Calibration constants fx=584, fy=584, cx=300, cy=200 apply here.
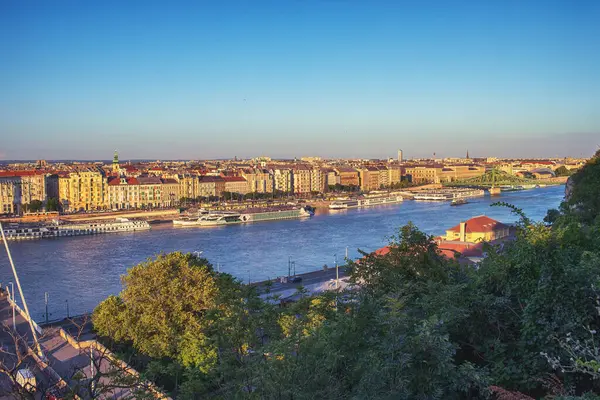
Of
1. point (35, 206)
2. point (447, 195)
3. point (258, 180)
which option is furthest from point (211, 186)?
point (447, 195)

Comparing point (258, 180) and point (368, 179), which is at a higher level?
point (258, 180)

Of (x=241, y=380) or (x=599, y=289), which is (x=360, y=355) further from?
(x=599, y=289)

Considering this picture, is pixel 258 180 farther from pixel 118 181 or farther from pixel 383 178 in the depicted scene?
pixel 383 178

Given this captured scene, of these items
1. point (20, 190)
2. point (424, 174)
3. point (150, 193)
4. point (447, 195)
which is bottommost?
point (447, 195)

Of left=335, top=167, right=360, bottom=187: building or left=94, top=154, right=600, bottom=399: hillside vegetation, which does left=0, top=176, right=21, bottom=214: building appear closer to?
left=335, top=167, right=360, bottom=187: building

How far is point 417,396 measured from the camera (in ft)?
5.86

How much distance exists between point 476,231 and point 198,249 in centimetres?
609

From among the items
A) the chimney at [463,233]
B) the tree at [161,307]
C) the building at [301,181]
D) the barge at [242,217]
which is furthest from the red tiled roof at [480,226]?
the building at [301,181]

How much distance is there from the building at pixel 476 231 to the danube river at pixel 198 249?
231cm

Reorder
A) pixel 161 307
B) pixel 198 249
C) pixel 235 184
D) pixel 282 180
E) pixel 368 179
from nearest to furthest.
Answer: pixel 161 307 < pixel 198 249 < pixel 235 184 < pixel 282 180 < pixel 368 179

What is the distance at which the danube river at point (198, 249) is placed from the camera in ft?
28.7

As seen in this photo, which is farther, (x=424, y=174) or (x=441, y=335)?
(x=424, y=174)

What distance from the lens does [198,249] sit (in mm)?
12797

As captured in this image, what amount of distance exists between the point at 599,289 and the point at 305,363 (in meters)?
0.97
